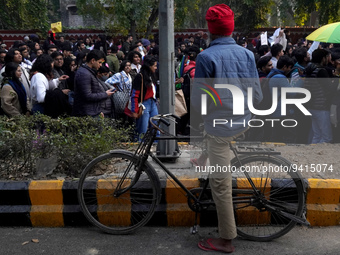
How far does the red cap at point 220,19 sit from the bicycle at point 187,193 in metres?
0.85

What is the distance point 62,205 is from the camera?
13.8ft

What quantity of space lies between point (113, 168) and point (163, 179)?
21.0 inches

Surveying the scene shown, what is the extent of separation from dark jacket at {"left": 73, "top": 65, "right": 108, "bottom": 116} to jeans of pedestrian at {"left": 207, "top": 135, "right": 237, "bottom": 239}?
2.59 meters

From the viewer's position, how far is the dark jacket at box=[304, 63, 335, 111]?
6.25 metres

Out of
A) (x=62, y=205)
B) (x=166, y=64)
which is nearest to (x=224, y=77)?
(x=166, y=64)

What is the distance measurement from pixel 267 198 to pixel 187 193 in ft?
2.25

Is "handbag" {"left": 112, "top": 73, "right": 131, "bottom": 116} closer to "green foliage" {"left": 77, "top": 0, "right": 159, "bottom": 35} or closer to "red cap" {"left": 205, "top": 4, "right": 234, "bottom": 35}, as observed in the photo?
"red cap" {"left": 205, "top": 4, "right": 234, "bottom": 35}

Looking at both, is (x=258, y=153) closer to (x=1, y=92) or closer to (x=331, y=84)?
(x=331, y=84)

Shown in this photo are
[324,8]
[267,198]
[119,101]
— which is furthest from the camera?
[324,8]

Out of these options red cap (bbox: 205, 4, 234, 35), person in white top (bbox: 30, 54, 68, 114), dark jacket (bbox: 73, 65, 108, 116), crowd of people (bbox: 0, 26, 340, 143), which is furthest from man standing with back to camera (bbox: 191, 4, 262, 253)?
person in white top (bbox: 30, 54, 68, 114)

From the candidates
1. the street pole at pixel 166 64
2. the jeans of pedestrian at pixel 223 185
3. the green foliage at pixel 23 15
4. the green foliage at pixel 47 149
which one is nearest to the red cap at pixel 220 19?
the jeans of pedestrian at pixel 223 185

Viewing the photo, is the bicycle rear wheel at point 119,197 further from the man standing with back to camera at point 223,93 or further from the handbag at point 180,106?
the handbag at point 180,106

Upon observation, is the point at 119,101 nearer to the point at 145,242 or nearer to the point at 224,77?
the point at 145,242

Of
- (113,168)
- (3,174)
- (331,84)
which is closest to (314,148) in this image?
(331,84)
